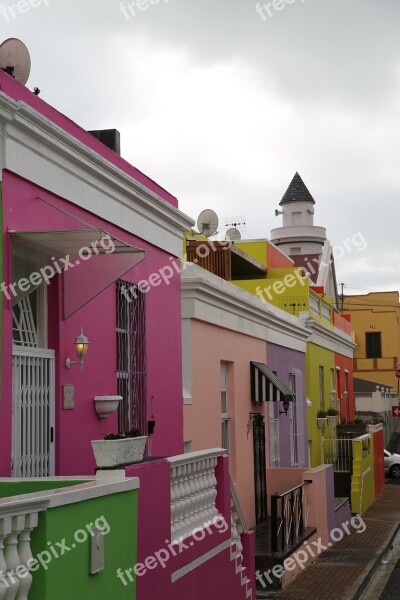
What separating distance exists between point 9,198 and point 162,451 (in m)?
4.92

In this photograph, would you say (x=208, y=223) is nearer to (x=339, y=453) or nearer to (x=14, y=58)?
(x=339, y=453)

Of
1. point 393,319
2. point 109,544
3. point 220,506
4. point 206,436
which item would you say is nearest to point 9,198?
point 109,544

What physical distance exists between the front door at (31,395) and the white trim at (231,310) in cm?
459

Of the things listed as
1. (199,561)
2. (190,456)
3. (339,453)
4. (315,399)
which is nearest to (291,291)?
(315,399)

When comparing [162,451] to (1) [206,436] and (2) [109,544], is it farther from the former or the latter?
(2) [109,544]

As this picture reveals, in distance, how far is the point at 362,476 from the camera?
22.1 m

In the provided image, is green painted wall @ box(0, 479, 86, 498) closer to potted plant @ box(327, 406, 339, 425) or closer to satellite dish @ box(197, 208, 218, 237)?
satellite dish @ box(197, 208, 218, 237)

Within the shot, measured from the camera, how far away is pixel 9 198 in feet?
25.9

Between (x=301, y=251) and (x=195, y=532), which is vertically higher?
(x=301, y=251)

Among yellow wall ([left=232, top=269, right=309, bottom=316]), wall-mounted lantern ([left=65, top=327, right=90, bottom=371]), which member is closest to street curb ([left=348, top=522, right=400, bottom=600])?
wall-mounted lantern ([left=65, top=327, right=90, bottom=371])

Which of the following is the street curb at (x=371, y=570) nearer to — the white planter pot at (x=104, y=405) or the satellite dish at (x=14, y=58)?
the white planter pot at (x=104, y=405)

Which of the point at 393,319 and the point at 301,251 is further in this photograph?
the point at 393,319

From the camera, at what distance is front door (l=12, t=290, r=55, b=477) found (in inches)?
318

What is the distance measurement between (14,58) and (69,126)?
0.92 metres
